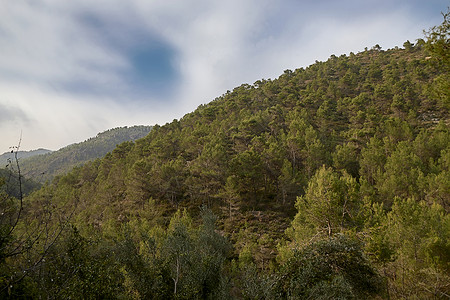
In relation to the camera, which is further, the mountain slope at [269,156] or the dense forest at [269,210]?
the mountain slope at [269,156]

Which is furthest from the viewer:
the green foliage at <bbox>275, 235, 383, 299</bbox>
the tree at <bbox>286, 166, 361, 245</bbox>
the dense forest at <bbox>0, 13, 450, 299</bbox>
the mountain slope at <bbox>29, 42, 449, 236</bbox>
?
the mountain slope at <bbox>29, 42, 449, 236</bbox>

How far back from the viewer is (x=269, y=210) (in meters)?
34.5

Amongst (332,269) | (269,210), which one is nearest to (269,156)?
(269,210)

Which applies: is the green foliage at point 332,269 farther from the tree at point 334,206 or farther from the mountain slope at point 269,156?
the mountain slope at point 269,156

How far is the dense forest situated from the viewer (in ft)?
29.8

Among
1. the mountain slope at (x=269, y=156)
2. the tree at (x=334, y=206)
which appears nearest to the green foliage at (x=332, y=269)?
the tree at (x=334, y=206)

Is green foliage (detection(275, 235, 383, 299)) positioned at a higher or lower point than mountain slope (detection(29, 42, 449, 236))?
lower

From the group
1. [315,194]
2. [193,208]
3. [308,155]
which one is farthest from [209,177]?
[315,194]

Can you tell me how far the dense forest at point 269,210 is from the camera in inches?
357

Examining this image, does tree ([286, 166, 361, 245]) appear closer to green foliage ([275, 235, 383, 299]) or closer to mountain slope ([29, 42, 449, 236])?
green foliage ([275, 235, 383, 299])

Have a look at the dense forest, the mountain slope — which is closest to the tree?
the dense forest

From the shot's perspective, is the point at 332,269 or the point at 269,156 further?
the point at 269,156

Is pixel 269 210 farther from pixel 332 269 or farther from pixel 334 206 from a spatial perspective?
pixel 332 269

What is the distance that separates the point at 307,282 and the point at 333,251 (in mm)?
2346
